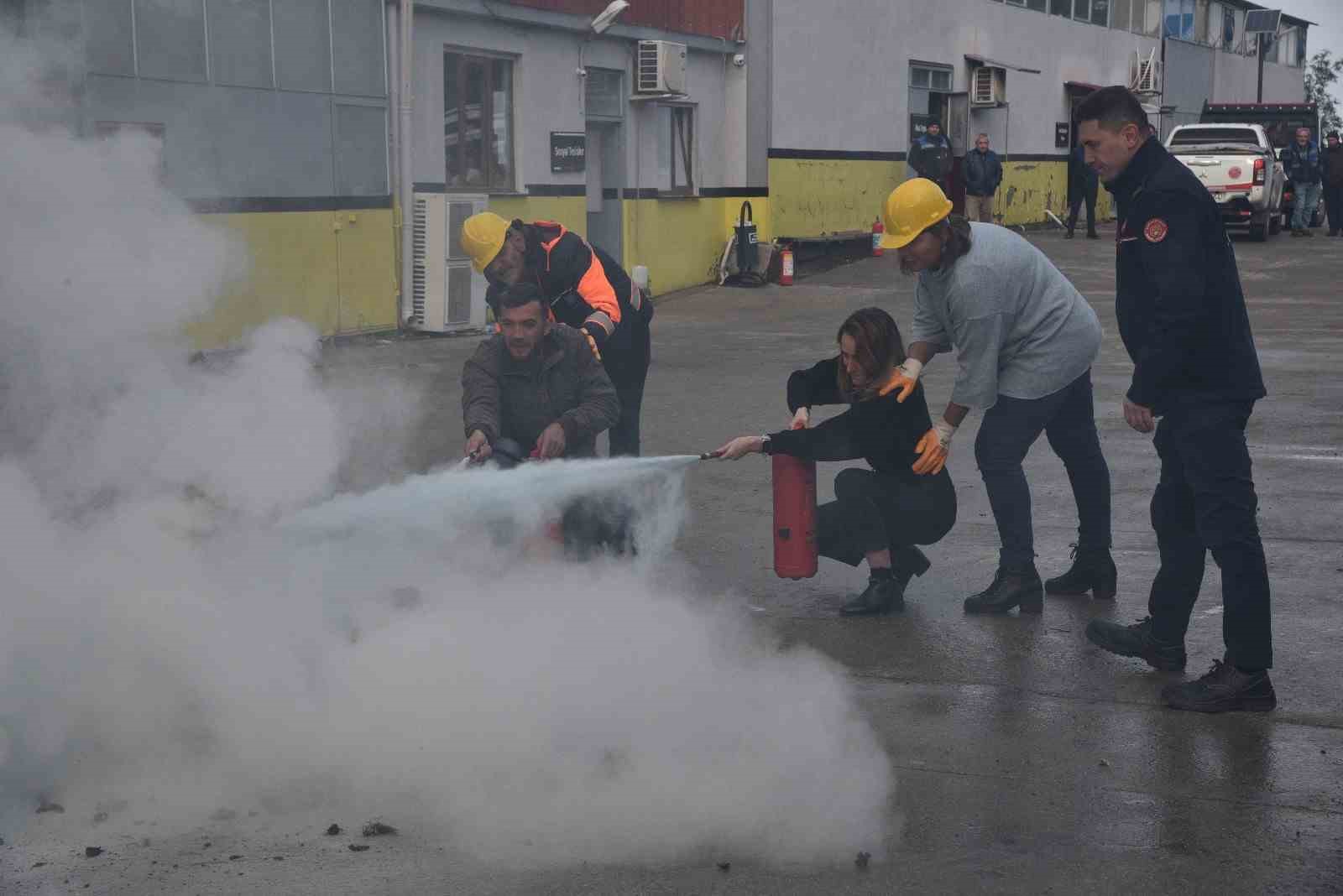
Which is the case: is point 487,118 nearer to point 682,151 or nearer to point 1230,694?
point 682,151

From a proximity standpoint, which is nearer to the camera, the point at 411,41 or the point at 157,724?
the point at 157,724

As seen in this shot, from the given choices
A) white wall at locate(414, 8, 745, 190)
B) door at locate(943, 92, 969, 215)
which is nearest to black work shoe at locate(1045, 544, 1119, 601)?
white wall at locate(414, 8, 745, 190)

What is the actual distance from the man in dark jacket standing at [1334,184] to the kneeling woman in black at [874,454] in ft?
78.1

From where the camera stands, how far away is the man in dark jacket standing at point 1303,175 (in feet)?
88.6

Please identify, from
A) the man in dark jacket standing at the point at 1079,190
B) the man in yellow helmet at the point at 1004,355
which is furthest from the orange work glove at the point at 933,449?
the man in dark jacket standing at the point at 1079,190

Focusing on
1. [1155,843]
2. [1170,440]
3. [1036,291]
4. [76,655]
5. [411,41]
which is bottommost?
[1155,843]

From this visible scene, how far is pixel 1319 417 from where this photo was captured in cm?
993

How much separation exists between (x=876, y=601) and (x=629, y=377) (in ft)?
4.95

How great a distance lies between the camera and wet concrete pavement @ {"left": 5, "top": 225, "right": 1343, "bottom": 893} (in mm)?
3479

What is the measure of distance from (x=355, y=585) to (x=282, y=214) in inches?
384

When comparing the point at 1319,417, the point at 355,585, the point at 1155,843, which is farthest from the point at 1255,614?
the point at 1319,417

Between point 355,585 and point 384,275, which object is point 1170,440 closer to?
point 355,585

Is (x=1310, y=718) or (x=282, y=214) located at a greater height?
(x=282, y=214)

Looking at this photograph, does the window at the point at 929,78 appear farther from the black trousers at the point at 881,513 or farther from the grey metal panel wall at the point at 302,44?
the black trousers at the point at 881,513
